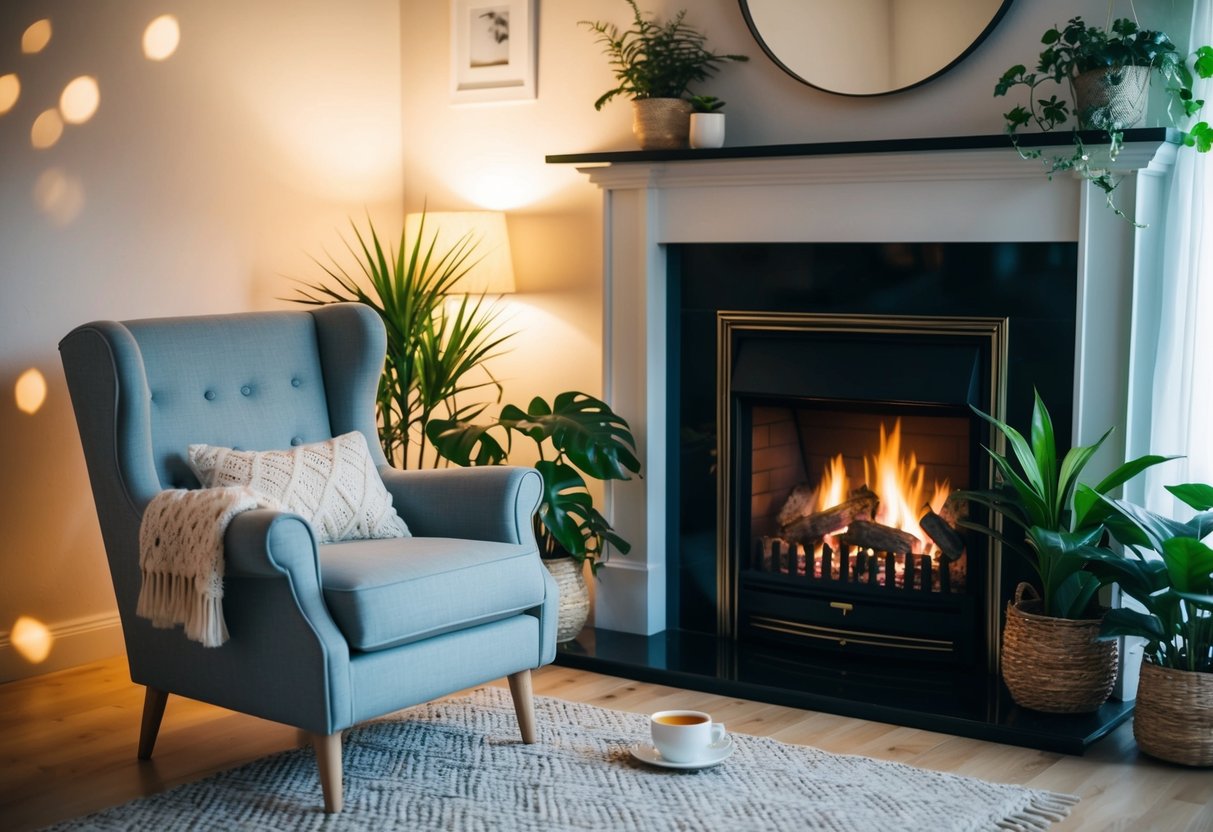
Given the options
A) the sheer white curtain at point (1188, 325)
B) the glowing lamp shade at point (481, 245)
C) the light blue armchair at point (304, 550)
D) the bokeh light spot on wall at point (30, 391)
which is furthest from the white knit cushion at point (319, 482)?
the sheer white curtain at point (1188, 325)

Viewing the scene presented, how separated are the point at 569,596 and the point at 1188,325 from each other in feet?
5.80

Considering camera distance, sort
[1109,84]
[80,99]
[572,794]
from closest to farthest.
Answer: [572,794] < [1109,84] < [80,99]

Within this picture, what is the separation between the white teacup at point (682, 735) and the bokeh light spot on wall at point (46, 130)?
7.37 feet

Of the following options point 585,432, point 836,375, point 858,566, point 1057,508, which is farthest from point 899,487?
point 585,432

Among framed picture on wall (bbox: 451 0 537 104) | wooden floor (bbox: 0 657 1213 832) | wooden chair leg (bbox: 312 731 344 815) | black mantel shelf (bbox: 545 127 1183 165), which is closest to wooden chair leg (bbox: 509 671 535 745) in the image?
wooden floor (bbox: 0 657 1213 832)

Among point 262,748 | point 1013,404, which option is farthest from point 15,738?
point 1013,404

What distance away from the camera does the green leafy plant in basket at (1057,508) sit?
3031mm

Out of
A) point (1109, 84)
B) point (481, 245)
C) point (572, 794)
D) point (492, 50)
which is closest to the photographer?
point (572, 794)

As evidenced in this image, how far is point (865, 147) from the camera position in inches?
135

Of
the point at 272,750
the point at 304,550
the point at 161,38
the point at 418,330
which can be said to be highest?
the point at 161,38

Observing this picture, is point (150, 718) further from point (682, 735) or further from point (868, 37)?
point (868, 37)

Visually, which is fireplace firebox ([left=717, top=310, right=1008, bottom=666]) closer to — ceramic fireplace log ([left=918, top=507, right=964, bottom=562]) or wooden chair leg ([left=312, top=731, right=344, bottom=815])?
ceramic fireplace log ([left=918, top=507, right=964, bottom=562])

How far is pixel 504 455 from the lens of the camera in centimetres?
383

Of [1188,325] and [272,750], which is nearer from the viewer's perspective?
[272,750]
